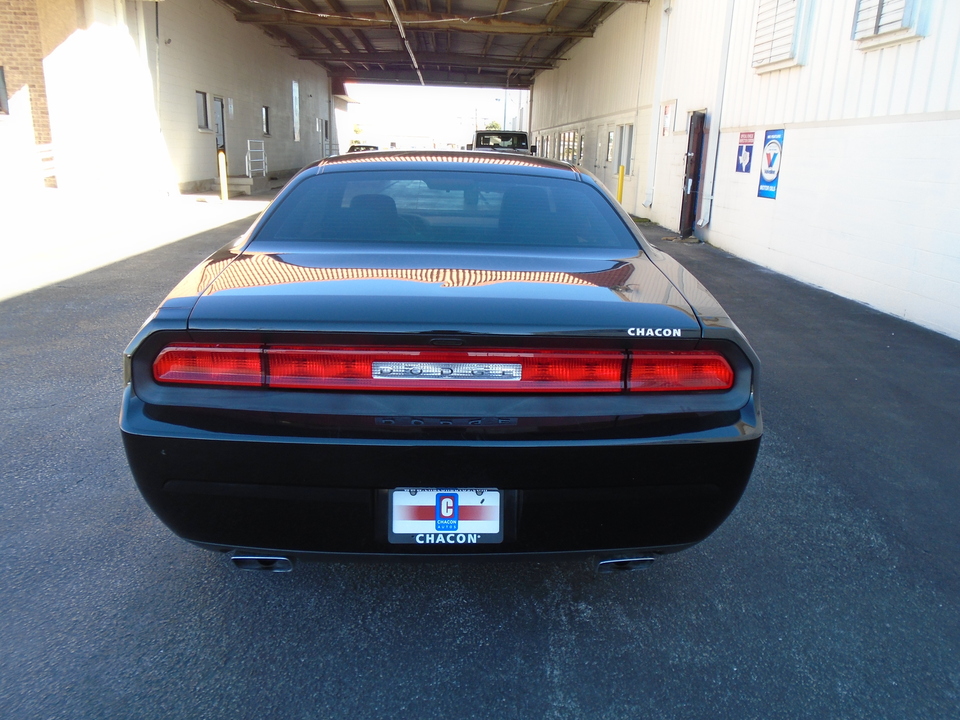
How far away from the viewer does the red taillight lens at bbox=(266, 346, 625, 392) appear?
2057mm

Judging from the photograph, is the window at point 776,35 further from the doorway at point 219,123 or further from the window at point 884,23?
the doorway at point 219,123

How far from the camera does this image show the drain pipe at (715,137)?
1278cm

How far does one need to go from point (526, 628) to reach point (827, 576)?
48.1 inches

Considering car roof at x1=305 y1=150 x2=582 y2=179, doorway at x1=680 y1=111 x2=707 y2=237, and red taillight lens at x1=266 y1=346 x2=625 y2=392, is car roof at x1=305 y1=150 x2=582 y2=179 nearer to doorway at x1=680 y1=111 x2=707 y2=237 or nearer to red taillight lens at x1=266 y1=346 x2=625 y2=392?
red taillight lens at x1=266 y1=346 x2=625 y2=392

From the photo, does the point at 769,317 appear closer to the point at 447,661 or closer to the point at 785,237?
the point at 785,237

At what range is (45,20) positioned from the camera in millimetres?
15250

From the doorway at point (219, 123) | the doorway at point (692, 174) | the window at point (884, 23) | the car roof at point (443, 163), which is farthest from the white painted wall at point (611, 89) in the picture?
the car roof at point (443, 163)

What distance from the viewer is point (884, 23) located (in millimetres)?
7930

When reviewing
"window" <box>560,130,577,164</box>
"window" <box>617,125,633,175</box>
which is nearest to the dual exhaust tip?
"window" <box>617,125,633,175</box>

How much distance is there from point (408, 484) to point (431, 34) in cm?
2934

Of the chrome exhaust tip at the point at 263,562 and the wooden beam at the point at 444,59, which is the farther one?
the wooden beam at the point at 444,59

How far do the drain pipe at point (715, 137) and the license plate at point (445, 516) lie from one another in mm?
12499

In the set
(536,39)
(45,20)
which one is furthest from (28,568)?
(536,39)

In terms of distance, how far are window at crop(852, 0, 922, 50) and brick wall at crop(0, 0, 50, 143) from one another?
17.4m
